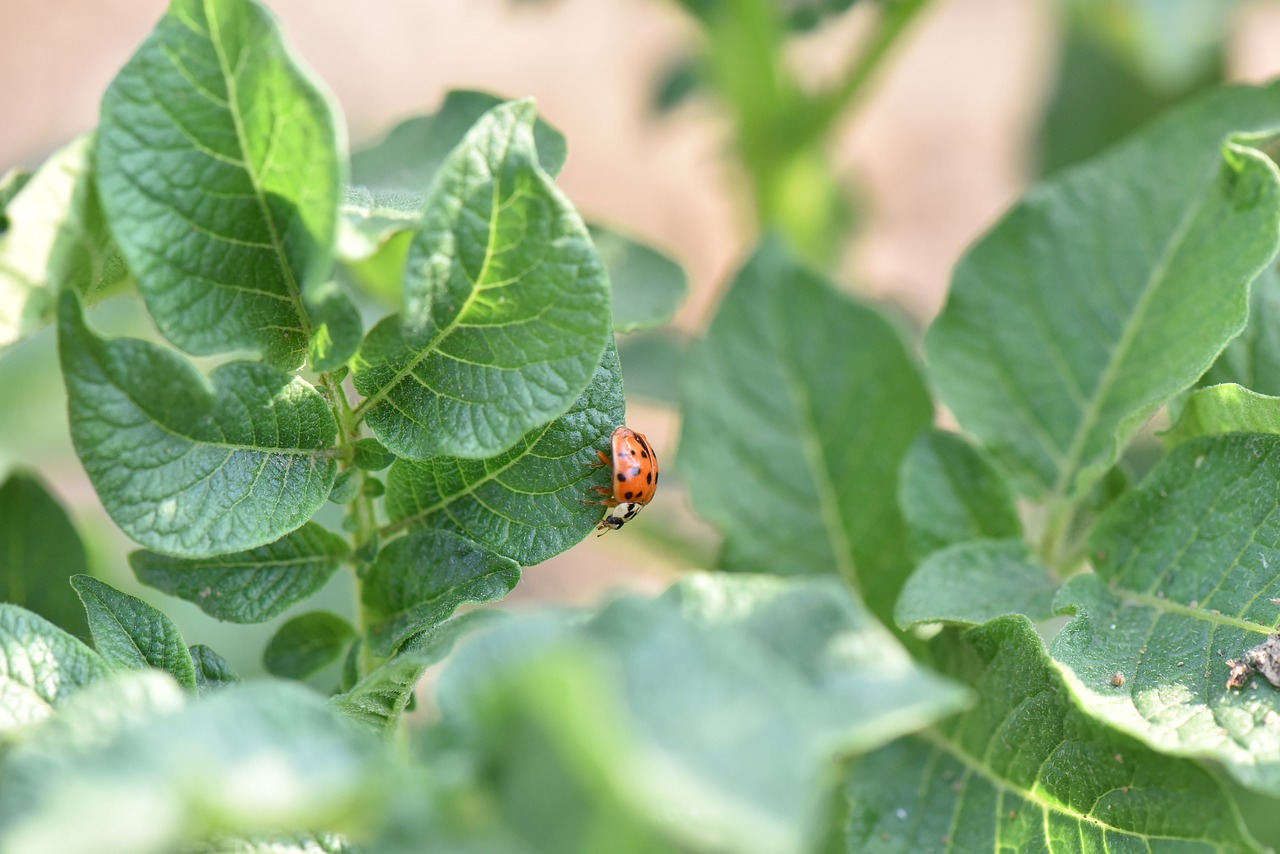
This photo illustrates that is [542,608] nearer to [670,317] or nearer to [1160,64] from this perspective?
[670,317]

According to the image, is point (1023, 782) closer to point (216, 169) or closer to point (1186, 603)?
point (1186, 603)

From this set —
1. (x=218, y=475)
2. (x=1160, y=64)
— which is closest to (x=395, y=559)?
(x=218, y=475)

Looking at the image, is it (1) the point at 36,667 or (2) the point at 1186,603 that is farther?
(2) the point at 1186,603

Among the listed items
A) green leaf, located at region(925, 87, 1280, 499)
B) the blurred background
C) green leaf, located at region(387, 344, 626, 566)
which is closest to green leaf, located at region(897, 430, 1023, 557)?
green leaf, located at region(925, 87, 1280, 499)

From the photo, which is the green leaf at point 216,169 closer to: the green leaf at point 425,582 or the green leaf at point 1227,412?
the green leaf at point 425,582

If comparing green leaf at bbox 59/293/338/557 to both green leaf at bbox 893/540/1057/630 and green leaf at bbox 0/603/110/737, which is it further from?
green leaf at bbox 893/540/1057/630

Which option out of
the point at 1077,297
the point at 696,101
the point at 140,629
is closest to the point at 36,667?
→ the point at 140,629

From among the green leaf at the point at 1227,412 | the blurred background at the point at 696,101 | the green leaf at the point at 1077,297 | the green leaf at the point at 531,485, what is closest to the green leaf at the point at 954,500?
the green leaf at the point at 1077,297
